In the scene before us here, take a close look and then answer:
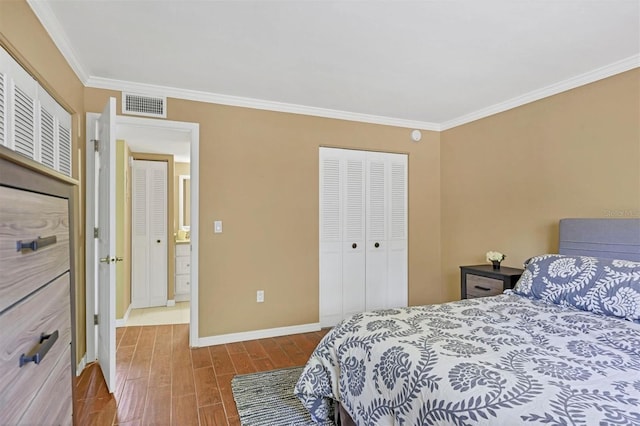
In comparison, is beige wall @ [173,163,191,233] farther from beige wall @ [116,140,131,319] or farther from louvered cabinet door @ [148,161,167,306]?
beige wall @ [116,140,131,319]

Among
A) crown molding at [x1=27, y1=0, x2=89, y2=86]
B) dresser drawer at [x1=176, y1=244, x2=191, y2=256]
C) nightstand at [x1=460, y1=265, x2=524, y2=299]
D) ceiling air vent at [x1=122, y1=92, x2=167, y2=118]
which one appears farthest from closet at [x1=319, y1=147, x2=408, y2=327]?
dresser drawer at [x1=176, y1=244, x2=191, y2=256]

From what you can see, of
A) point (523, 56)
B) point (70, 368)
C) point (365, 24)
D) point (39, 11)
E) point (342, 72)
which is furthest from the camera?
point (342, 72)

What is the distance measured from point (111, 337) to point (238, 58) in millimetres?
2152

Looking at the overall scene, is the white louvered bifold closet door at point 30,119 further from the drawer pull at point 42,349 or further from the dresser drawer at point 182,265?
the dresser drawer at point 182,265

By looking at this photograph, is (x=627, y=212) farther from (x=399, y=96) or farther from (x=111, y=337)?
(x=111, y=337)

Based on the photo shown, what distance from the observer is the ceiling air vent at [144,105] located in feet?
9.84

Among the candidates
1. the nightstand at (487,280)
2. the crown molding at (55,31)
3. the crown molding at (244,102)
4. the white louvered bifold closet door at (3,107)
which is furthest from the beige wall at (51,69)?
the nightstand at (487,280)

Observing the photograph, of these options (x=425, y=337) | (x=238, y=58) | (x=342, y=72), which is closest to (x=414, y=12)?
(x=342, y=72)

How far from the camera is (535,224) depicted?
320cm

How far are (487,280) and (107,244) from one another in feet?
10.2

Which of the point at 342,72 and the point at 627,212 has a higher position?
the point at 342,72

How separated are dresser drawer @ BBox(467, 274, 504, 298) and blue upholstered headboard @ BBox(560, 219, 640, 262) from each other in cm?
56

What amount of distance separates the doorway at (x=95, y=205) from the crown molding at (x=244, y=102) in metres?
0.25

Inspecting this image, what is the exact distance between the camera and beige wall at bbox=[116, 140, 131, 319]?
394 cm
